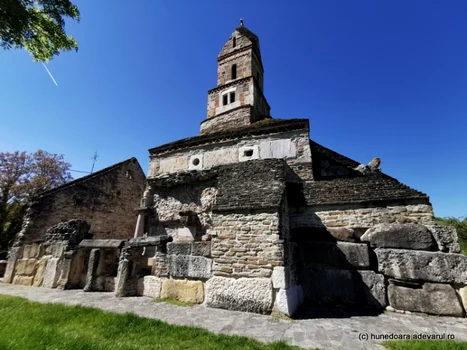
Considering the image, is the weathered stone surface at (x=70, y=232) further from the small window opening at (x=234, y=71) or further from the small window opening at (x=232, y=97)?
the small window opening at (x=234, y=71)

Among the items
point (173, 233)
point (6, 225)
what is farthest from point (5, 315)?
A: point (6, 225)

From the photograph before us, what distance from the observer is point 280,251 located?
13.5 ft

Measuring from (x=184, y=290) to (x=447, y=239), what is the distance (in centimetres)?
566

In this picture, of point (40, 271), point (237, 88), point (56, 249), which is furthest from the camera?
point (237, 88)

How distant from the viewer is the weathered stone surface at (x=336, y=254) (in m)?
4.74

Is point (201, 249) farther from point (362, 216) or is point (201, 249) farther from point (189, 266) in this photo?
point (362, 216)

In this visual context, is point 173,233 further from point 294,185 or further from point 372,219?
point 372,219

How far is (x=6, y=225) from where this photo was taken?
1360 centimetres

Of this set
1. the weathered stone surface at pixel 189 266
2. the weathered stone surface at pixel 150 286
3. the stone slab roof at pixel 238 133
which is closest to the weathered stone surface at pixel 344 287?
the weathered stone surface at pixel 189 266

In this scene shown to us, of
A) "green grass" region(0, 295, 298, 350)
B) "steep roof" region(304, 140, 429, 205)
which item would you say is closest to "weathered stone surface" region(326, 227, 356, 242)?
"steep roof" region(304, 140, 429, 205)

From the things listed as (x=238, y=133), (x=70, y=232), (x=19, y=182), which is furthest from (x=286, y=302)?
(x=19, y=182)

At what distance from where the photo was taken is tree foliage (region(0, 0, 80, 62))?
467cm

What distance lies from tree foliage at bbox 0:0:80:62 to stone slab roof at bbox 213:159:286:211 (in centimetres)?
587

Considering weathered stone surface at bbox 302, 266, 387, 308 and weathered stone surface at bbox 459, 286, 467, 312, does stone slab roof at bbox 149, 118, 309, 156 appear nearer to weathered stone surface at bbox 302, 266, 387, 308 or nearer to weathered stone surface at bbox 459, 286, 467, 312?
weathered stone surface at bbox 302, 266, 387, 308
